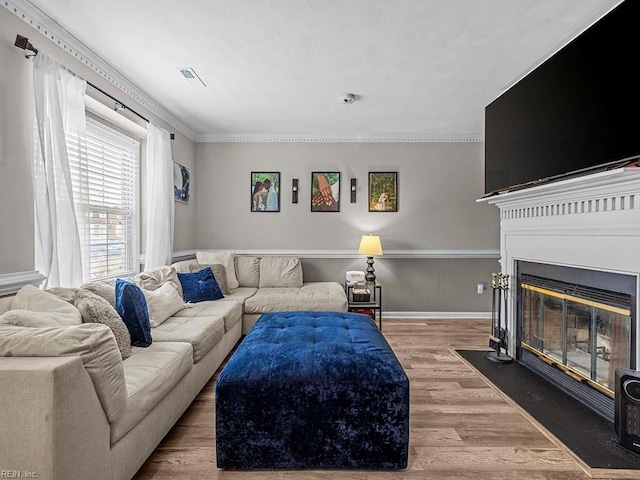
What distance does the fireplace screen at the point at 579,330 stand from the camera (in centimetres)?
210

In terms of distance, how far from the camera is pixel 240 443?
1.65 meters

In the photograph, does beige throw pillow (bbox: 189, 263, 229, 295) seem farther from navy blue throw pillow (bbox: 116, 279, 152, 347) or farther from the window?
navy blue throw pillow (bbox: 116, 279, 152, 347)

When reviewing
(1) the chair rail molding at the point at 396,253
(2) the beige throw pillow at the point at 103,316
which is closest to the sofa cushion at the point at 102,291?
(2) the beige throw pillow at the point at 103,316

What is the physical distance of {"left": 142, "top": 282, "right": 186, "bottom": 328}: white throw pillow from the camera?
255cm

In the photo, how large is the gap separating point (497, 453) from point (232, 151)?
4.32 m

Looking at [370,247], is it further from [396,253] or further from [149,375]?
[149,375]

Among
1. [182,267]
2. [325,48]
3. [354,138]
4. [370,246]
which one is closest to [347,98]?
[325,48]

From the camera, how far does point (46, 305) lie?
1725mm

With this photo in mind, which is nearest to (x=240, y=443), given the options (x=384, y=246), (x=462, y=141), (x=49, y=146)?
(x=49, y=146)

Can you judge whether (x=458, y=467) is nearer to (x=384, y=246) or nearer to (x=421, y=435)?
(x=421, y=435)

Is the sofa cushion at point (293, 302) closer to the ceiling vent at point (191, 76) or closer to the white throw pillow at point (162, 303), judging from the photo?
the white throw pillow at point (162, 303)

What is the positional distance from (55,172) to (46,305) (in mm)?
915

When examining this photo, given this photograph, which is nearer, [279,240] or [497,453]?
[497,453]

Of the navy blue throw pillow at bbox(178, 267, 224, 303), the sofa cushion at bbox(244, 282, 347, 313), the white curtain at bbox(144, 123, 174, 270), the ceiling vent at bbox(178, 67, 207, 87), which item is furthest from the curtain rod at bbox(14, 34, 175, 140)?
the sofa cushion at bbox(244, 282, 347, 313)
